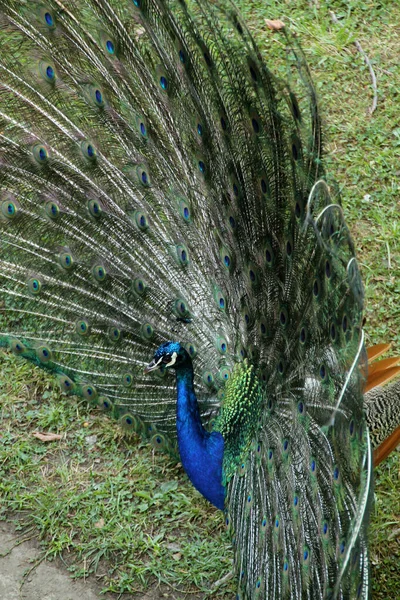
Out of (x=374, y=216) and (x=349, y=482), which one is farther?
(x=374, y=216)

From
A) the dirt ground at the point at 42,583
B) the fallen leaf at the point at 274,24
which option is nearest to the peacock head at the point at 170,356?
the dirt ground at the point at 42,583

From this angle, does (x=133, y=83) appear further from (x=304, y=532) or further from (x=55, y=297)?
(x=304, y=532)

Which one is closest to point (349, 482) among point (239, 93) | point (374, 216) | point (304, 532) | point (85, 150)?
point (304, 532)

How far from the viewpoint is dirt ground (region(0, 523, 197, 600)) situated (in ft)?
9.88

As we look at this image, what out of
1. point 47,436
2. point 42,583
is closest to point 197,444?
point 42,583

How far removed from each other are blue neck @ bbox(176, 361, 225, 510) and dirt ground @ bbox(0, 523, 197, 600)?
49 cm

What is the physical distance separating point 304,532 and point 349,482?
0.83 ft

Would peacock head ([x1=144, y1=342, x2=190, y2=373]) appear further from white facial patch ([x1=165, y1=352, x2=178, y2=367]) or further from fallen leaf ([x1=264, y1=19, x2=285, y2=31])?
fallen leaf ([x1=264, y1=19, x2=285, y2=31])

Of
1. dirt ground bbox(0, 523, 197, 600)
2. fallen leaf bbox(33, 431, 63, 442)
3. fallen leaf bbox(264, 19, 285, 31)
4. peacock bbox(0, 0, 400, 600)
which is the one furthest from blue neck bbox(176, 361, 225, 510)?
fallen leaf bbox(264, 19, 285, 31)

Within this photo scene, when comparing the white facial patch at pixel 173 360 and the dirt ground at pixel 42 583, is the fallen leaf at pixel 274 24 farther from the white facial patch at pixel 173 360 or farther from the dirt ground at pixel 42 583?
the dirt ground at pixel 42 583

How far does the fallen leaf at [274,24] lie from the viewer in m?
5.03

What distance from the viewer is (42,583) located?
9.99 feet

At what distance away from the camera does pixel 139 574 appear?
306cm

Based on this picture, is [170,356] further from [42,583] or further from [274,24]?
[274,24]
